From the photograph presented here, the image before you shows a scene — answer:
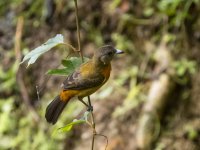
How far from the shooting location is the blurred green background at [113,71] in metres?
4.57

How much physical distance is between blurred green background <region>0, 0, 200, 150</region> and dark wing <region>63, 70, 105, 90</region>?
6.15 ft

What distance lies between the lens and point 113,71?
5125 mm

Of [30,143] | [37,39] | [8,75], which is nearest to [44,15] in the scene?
[37,39]

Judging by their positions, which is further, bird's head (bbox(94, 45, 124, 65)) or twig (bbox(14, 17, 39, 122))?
twig (bbox(14, 17, 39, 122))

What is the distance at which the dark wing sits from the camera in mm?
2514

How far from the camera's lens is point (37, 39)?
580 cm

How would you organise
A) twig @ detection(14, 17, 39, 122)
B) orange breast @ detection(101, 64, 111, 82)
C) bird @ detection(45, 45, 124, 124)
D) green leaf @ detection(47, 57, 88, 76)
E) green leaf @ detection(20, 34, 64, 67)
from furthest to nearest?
1. twig @ detection(14, 17, 39, 122)
2. orange breast @ detection(101, 64, 111, 82)
3. bird @ detection(45, 45, 124, 124)
4. green leaf @ detection(47, 57, 88, 76)
5. green leaf @ detection(20, 34, 64, 67)

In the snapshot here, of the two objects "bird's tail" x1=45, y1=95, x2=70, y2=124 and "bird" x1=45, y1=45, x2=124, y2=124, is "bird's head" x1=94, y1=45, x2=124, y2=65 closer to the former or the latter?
"bird" x1=45, y1=45, x2=124, y2=124

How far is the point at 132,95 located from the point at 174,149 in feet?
2.37

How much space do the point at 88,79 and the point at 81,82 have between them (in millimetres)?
46

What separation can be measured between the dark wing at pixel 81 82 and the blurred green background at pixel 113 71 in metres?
1.87

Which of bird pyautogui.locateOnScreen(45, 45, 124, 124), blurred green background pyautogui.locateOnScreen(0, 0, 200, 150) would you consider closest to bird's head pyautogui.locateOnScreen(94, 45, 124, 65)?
bird pyautogui.locateOnScreen(45, 45, 124, 124)

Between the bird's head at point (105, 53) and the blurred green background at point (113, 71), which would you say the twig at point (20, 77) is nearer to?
the blurred green background at point (113, 71)

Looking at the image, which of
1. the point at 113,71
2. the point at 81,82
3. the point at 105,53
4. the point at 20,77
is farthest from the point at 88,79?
the point at 20,77
